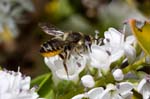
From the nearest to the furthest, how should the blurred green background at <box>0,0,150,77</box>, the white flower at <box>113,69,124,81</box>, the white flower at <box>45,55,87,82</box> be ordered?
the white flower at <box>113,69,124,81</box> → the white flower at <box>45,55,87,82</box> → the blurred green background at <box>0,0,150,77</box>

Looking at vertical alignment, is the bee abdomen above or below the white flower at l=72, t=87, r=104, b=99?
above

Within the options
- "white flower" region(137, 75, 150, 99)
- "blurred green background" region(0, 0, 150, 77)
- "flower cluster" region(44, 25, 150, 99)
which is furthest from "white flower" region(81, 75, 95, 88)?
"blurred green background" region(0, 0, 150, 77)

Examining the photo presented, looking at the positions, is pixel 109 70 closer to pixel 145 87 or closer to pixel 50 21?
pixel 145 87

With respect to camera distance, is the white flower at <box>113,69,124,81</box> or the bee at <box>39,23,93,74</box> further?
the bee at <box>39,23,93,74</box>

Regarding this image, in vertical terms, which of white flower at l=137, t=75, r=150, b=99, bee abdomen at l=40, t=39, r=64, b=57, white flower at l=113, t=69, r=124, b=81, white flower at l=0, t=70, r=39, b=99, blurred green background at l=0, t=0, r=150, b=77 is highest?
blurred green background at l=0, t=0, r=150, b=77

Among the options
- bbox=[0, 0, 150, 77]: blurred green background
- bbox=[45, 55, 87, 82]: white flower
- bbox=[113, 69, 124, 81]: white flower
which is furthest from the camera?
bbox=[0, 0, 150, 77]: blurred green background

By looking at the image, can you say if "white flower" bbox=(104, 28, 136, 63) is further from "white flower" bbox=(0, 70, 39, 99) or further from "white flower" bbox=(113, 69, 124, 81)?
"white flower" bbox=(0, 70, 39, 99)

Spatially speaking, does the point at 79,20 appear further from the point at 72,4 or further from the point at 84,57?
the point at 84,57
